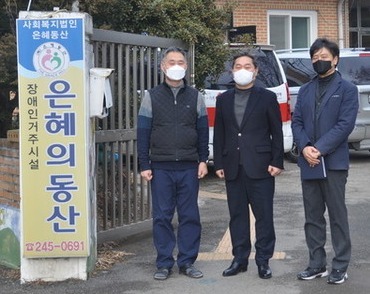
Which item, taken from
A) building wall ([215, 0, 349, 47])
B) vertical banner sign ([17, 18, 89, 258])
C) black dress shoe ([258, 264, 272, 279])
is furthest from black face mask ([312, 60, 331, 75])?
building wall ([215, 0, 349, 47])

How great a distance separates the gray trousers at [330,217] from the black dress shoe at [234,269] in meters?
0.58

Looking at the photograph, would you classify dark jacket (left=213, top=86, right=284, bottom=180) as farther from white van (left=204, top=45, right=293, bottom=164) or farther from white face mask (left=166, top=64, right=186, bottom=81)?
white van (left=204, top=45, right=293, bottom=164)

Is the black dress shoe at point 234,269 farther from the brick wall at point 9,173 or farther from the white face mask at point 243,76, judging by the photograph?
the brick wall at point 9,173

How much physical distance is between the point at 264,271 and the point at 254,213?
481 millimetres

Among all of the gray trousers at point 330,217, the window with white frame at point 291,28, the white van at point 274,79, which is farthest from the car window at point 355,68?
the gray trousers at point 330,217

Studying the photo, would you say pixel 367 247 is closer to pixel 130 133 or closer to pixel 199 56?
A: pixel 130 133

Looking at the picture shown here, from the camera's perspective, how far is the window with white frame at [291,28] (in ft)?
57.5

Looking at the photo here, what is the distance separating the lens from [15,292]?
5648mm

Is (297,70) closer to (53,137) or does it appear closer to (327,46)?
(327,46)

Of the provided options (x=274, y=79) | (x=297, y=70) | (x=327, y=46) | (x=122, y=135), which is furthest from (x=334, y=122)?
(x=297, y=70)

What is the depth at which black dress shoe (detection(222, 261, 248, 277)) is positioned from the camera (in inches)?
232

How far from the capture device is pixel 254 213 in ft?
19.2

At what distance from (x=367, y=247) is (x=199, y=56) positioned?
311 centimetres

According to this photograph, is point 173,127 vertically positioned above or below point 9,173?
above
